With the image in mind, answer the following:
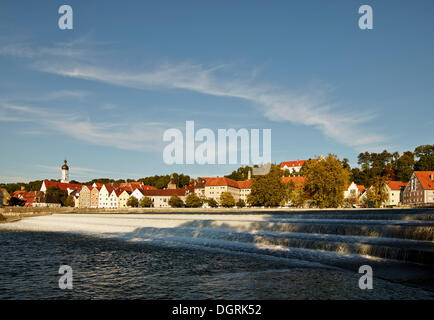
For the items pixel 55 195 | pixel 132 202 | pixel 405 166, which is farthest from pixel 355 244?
pixel 55 195

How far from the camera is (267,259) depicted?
20.4m

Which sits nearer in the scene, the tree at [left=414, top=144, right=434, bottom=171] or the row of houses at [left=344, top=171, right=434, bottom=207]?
the row of houses at [left=344, top=171, right=434, bottom=207]

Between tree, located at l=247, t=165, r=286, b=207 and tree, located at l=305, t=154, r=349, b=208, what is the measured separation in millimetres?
18984

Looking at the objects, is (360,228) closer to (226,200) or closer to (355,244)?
(355,244)

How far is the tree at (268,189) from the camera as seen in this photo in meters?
103

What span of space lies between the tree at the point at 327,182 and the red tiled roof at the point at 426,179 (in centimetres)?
3263

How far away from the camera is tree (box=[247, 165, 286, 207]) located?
103 m

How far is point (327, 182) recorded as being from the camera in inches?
3238

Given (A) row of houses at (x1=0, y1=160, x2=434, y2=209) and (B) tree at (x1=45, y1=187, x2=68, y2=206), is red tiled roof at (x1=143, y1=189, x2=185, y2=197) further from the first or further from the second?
(B) tree at (x1=45, y1=187, x2=68, y2=206)

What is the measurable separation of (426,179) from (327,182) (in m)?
39.5

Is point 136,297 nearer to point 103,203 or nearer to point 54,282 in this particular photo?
point 54,282

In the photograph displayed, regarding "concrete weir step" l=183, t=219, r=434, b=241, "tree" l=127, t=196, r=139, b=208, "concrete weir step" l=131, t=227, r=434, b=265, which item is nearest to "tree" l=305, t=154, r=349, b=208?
"concrete weir step" l=183, t=219, r=434, b=241

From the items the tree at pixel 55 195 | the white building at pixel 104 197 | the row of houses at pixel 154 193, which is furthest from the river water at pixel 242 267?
the tree at pixel 55 195
